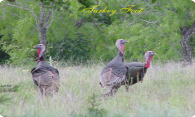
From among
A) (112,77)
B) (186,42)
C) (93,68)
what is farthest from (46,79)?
(186,42)

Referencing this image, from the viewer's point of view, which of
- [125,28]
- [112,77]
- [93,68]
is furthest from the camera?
[125,28]

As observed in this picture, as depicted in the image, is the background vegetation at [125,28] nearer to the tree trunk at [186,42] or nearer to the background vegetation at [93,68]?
the background vegetation at [93,68]

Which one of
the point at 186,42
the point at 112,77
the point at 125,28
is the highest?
the point at 125,28

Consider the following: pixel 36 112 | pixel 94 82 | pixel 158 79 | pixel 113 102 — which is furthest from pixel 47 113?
pixel 158 79

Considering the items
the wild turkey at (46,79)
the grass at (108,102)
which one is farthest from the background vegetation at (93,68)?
the wild turkey at (46,79)

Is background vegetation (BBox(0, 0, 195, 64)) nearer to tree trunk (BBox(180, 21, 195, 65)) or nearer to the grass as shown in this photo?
tree trunk (BBox(180, 21, 195, 65))

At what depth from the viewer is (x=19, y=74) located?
804 cm

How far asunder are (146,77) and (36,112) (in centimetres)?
388

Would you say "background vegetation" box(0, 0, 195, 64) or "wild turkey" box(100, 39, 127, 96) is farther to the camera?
"background vegetation" box(0, 0, 195, 64)

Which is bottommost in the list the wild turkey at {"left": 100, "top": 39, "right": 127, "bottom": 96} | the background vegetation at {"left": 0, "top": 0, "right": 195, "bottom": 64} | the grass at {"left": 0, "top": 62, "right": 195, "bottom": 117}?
the grass at {"left": 0, "top": 62, "right": 195, "bottom": 117}

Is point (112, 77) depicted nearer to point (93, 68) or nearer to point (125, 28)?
Answer: point (93, 68)

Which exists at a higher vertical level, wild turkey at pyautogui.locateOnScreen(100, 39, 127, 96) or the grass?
wild turkey at pyautogui.locateOnScreen(100, 39, 127, 96)

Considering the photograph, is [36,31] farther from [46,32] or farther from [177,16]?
[177,16]

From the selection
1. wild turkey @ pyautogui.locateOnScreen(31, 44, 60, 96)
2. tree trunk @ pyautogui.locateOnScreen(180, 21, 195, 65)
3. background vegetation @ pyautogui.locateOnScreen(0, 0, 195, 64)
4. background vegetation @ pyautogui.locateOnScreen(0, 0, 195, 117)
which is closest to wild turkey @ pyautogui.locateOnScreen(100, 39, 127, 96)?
background vegetation @ pyautogui.locateOnScreen(0, 0, 195, 117)
